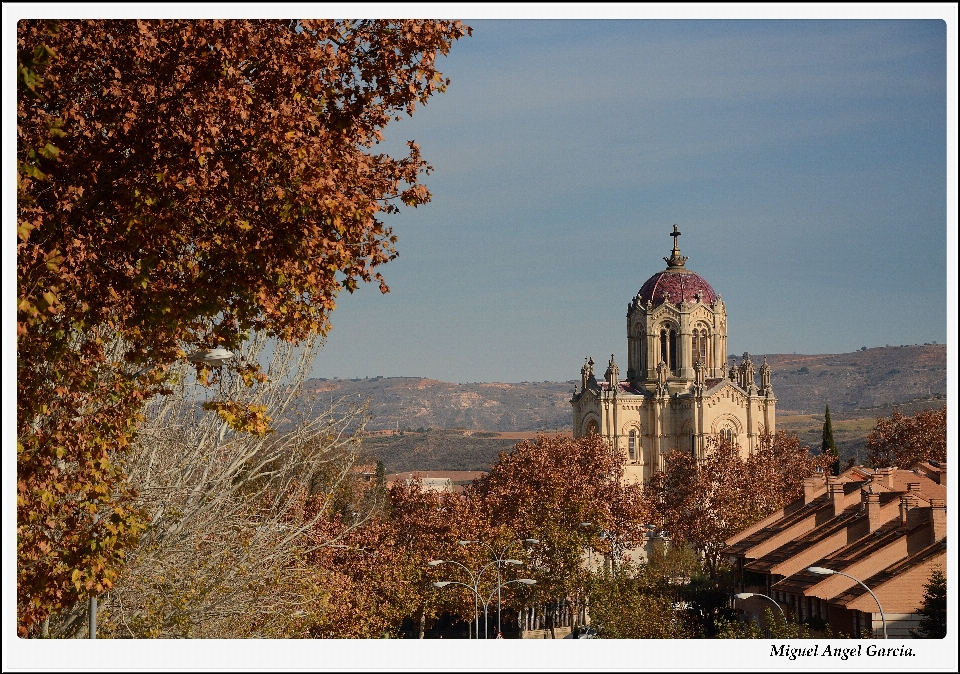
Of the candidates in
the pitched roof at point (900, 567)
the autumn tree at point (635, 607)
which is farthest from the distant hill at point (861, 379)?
the pitched roof at point (900, 567)

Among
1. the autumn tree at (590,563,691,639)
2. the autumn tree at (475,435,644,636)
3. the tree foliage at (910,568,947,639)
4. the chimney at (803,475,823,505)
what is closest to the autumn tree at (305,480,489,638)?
the autumn tree at (475,435,644,636)

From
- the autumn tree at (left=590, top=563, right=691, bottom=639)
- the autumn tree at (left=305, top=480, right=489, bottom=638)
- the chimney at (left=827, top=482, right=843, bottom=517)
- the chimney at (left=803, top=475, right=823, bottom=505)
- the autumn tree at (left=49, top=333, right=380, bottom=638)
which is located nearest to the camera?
the autumn tree at (left=49, top=333, right=380, bottom=638)

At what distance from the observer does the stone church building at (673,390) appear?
97.6m

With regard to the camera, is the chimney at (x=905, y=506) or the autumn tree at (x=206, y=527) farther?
the chimney at (x=905, y=506)

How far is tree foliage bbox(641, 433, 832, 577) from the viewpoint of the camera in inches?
2104

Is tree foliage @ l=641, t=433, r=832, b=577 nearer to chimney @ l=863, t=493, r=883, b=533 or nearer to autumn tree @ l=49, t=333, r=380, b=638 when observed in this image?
chimney @ l=863, t=493, r=883, b=533

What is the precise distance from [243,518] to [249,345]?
9.83ft

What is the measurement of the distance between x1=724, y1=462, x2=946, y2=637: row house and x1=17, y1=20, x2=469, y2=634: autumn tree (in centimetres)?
1694

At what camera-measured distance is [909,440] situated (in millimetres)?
74938

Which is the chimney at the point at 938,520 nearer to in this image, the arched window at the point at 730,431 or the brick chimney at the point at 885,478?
the brick chimney at the point at 885,478

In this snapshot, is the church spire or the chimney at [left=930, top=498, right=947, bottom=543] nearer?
the chimney at [left=930, top=498, right=947, bottom=543]

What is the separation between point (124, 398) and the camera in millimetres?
12148

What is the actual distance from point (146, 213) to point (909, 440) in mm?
69869

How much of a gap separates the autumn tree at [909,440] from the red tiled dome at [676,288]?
23524mm
